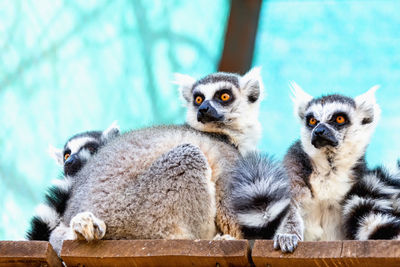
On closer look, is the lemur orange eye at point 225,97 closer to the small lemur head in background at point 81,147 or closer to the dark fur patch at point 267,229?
the small lemur head in background at point 81,147

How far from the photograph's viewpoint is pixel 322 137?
12.2 ft

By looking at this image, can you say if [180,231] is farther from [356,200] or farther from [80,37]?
[80,37]

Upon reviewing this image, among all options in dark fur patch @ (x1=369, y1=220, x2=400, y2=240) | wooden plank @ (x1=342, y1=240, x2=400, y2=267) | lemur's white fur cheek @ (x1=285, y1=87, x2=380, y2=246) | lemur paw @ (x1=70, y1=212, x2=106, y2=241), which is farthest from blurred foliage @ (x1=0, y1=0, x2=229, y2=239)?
wooden plank @ (x1=342, y1=240, x2=400, y2=267)

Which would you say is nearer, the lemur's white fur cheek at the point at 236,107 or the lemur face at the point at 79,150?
the lemur face at the point at 79,150

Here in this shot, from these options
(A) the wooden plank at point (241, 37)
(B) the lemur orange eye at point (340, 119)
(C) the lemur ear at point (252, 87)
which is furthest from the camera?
(A) the wooden plank at point (241, 37)

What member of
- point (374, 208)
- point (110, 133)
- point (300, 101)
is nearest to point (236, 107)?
point (300, 101)

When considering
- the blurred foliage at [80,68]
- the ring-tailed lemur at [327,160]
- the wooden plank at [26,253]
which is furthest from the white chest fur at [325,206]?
Answer: the blurred foliage at [80,68]

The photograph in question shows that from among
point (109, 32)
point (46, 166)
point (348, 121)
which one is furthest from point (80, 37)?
point (348, 121)

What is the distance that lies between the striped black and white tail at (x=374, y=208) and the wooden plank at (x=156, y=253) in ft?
2.82

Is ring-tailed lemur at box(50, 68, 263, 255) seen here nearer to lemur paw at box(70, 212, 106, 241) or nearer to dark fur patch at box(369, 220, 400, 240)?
lemur paw at box(70, 212, 106, 241)

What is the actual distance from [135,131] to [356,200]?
1187 millimetres

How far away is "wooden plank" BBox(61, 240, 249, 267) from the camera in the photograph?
9.25 feet

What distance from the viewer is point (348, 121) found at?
12.8 feet

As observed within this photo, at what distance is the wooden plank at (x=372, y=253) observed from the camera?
2.64 metres
